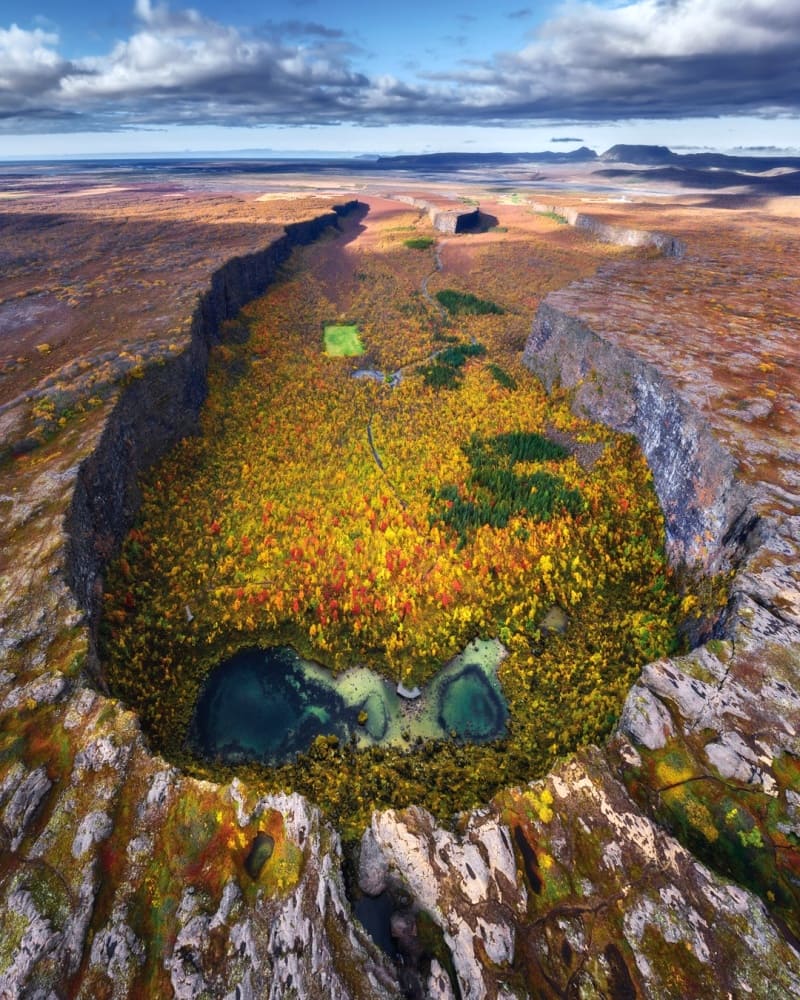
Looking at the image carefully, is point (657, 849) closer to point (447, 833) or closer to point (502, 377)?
point (447, 833)

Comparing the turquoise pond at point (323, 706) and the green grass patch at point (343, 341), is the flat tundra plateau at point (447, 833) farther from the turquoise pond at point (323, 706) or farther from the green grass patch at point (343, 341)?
the green grass patch at point (343, 341)

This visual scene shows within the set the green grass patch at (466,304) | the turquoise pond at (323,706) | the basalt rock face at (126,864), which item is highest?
the basalt rock face at (126,864)

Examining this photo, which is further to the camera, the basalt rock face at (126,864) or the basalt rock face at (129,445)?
the basalt rock face at (129,445)

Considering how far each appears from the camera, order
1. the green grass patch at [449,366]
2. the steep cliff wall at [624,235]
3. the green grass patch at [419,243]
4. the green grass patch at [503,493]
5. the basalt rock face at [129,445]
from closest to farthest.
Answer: the basalt rock face at [129,445] < the green grass patch at [503,493] < the green grass patch at [449,366] < the steep cliff wall at [624,235] < the green grass patch at [419,243]

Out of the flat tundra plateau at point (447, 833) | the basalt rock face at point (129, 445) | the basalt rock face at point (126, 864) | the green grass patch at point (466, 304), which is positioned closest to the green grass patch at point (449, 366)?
the green grass patch at point (466, 304)

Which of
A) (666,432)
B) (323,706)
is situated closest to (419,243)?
(666,432)

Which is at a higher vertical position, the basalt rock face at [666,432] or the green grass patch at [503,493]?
the basalt rock face at [666,432]

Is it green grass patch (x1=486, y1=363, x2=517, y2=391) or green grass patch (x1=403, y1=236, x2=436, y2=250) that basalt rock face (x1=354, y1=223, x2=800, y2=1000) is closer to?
green grass patch (x1=486, y1=363, x2=517, y2=391)
